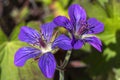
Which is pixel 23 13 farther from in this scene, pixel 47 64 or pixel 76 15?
pixel 47 64

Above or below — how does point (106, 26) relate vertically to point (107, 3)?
Result: below

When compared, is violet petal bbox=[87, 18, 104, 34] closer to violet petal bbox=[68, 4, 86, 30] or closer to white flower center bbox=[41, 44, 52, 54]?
violet petal bbox=[68, 4, 86, 30]

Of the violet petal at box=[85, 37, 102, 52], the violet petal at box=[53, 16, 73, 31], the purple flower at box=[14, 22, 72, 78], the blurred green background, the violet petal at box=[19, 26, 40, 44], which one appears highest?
the violet petal at box=[53, 16, 73, 31]

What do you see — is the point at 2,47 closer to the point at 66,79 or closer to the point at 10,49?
the point at 10,49

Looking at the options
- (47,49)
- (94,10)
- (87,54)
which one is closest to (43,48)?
(47,49)

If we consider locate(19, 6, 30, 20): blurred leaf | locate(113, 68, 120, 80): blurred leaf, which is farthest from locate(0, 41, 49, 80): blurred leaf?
locate(19, 6, 30, 20): blurred leaf

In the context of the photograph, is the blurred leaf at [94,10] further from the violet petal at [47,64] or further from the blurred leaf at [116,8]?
the violet petal at [47,64]

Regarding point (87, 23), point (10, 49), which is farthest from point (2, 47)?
point (87, 23)
